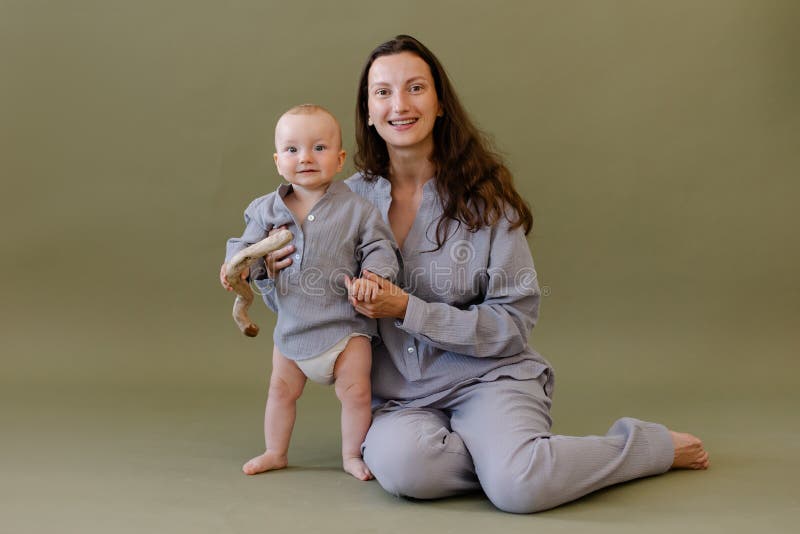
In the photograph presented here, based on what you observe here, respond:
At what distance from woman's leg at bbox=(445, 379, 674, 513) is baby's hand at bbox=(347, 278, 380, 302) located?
1.34 ft

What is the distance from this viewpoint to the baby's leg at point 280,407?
9.84 ft

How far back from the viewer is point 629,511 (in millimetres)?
2607

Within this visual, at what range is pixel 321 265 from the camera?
114 inches

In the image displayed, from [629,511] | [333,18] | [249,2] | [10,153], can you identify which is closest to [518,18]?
[333,18]

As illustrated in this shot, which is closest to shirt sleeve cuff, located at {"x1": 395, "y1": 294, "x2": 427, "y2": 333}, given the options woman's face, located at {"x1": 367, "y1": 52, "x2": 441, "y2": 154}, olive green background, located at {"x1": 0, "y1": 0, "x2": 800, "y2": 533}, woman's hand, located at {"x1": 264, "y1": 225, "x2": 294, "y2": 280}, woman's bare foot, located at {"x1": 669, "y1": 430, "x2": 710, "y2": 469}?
woman's hand, located at {"x1": 264, "y1": 225, "x2": 294, "y2": 280}

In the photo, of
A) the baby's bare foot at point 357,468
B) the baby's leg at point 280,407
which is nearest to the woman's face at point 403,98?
the baby's leg at point 280,407

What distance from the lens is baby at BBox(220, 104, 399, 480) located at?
288 cm

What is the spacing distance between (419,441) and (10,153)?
2320 mm

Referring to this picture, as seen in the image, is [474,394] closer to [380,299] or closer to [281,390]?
[380,299]

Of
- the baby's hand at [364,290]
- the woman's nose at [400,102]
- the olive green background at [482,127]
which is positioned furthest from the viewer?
the olive green background at [482,127]

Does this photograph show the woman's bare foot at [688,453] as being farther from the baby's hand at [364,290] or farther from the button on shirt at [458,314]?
the baby's hand at [364,290]

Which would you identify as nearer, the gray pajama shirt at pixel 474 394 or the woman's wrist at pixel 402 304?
the gray pajama shirt at pixel 474 394

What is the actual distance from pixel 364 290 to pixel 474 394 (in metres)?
0.44

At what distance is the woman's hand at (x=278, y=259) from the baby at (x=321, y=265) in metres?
0.01
